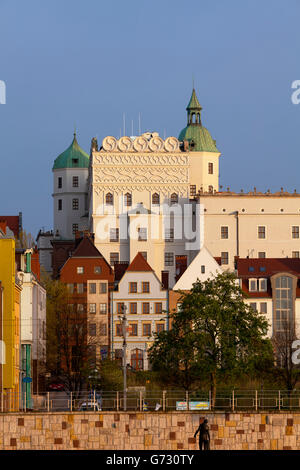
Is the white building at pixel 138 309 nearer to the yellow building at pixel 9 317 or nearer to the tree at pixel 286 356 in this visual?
the tree at pixel 286 356

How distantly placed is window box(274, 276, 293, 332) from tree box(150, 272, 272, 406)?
3573 centimetres

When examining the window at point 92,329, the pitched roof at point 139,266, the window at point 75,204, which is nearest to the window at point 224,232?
the pitched roof at point 139,266

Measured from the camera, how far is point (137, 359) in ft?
404

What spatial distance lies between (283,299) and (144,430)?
57605 millimetres

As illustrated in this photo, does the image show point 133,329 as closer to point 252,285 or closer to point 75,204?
point 252,285

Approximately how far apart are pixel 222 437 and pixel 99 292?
57.3m

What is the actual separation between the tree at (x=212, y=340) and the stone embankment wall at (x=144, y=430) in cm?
1445

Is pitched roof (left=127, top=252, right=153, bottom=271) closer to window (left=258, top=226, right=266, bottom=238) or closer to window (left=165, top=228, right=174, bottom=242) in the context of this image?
window (left=165, top=228, right=174, bottom=242)

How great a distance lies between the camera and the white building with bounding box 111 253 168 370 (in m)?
124

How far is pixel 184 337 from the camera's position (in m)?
88.3

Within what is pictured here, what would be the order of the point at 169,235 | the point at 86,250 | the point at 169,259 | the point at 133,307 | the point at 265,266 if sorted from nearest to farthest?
the point at 133,307 < the point at 86,250 < the point at 265,266 < the point at 169,259 < the point at 169,235

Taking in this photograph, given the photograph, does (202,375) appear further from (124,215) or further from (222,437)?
(124,215)

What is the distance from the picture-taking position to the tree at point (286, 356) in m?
97.6

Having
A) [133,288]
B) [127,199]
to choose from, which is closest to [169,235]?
[127,199]
